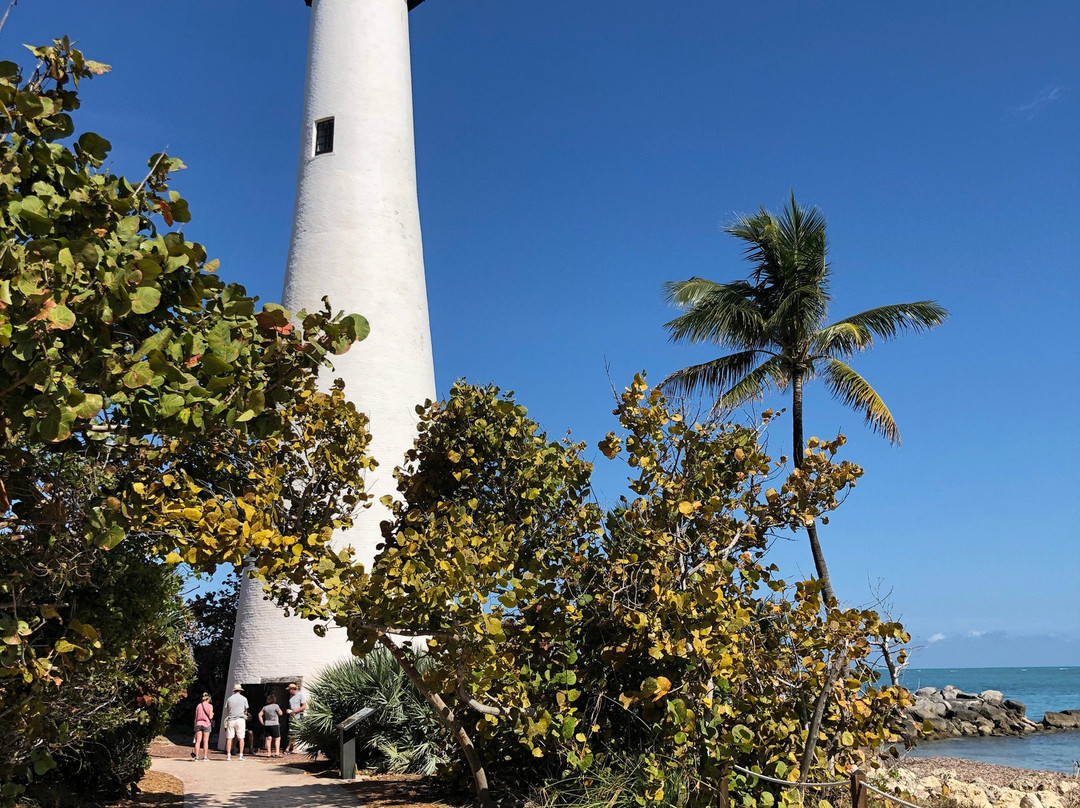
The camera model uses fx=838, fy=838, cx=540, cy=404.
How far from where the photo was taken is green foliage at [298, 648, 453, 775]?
1210cm

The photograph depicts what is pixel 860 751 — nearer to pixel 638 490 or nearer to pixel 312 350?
pixel 638 490

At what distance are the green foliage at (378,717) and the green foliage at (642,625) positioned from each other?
12.5 ft

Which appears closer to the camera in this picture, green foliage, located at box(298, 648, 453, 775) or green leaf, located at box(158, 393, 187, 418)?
green leaf, located at box(158, 393, 187, 418)

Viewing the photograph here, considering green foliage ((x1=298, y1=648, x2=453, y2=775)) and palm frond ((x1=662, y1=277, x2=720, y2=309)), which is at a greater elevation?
palm frond ((x1=662, y1=277, x2=720, y2=309))

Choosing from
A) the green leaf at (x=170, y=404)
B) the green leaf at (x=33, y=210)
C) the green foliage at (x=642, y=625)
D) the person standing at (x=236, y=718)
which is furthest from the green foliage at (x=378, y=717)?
the green leaf at (x=33, y=210)

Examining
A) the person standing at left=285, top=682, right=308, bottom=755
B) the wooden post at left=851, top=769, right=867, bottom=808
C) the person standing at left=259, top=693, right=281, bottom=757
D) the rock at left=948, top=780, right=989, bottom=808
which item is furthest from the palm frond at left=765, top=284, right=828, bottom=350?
the wooden post at left=851, top=769, right=867, bottom=808

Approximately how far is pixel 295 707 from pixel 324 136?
11867mm

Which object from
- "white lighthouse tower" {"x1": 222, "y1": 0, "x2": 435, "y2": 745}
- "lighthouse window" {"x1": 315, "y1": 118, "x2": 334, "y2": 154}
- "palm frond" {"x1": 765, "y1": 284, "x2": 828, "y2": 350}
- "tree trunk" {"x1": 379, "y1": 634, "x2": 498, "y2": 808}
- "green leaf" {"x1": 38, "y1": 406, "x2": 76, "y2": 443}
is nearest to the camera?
"green leaf" {"x1": 38, "y1": 406, "x2": 76, "y2": 443}

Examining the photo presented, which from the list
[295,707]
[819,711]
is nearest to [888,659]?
[819,711]

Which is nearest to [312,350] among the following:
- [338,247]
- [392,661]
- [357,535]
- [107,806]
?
[107,806]

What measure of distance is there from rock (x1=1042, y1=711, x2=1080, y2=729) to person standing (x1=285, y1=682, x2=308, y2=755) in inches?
1352

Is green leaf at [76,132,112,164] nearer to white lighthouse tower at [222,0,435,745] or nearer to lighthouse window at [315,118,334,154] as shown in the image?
white lighthouse tower at [222,0,435,745]

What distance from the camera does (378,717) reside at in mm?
12789

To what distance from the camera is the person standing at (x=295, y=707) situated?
1423 centimetres
